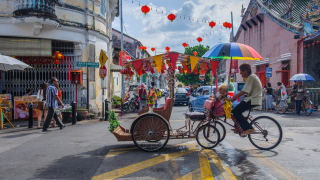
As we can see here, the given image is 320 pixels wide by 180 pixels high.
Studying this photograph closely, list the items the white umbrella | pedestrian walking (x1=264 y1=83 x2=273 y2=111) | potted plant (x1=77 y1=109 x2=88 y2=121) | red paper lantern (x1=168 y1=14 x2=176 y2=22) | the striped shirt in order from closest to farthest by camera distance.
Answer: the striped shirt
the white umbrella
potted plant (x1=77 y1=109 x2=88 y2=121)
red paper lantern (x1=168 y1=14 x2=176 y2=22)
pedestrian walking (x1=264 y1=83 x2=273 y2=111)

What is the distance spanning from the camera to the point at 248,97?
206 inches

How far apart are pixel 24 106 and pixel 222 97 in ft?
29.1

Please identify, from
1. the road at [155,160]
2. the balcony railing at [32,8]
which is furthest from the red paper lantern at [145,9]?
the road at [155,160]

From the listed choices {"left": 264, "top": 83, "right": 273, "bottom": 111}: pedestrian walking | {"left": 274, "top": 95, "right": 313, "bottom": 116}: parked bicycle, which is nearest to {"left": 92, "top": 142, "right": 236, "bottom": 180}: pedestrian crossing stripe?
{"left": 274, "top": 95, "right": 313, "bottom": 116}: parked bicycle

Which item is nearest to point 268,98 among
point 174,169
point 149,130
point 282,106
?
point 282,106

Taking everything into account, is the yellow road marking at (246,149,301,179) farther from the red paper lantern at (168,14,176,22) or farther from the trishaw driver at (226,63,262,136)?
the red paper lantern at (168,14,176,22)

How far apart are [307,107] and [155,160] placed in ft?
34.3

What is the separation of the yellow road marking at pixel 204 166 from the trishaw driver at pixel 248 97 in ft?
3.42

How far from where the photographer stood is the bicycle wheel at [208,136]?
5.43 meters

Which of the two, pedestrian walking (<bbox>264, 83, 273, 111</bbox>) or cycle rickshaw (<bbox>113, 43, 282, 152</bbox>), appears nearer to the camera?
cycle rickshaw (<bbox>113, 43, 282, 152</bbox>)

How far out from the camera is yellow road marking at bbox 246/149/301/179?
389 centimetres

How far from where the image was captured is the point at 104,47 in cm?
1337

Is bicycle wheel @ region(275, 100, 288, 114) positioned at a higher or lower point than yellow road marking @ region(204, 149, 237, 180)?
higher

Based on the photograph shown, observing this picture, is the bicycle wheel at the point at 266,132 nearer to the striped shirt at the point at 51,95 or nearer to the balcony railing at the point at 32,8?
the striped shirt at the point at 51,95
